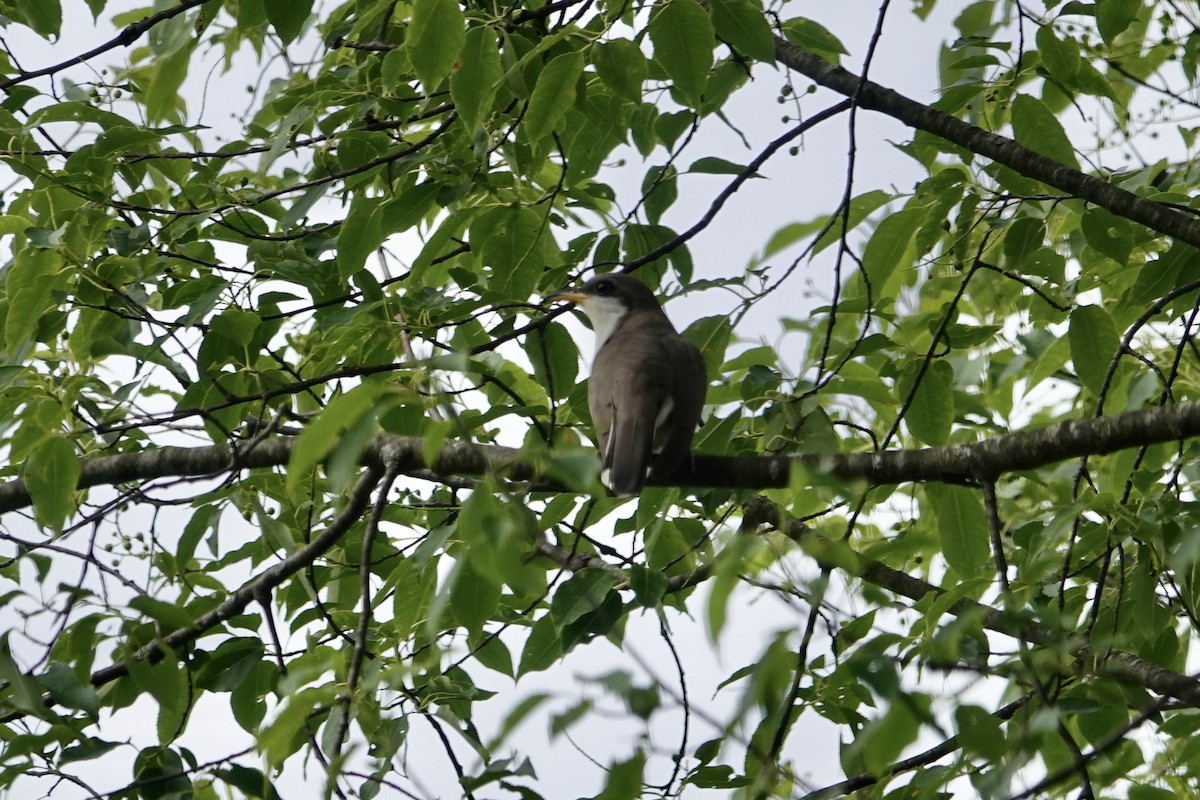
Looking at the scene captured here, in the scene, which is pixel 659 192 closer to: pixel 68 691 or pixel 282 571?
pixel 282 571

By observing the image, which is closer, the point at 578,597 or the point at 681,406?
the point at 578,597

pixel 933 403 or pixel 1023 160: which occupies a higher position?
pixel 1023 160

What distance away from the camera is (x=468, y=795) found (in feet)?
7.84

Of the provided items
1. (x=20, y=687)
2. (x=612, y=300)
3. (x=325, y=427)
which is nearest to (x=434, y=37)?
(x=325, y=427)

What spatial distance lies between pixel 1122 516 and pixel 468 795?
1.84m

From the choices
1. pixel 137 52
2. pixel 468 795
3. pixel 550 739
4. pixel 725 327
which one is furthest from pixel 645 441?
pixel 137 52

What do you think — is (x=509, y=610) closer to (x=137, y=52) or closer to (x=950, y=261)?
(x=950, y=261)

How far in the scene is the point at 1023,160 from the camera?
4016mm

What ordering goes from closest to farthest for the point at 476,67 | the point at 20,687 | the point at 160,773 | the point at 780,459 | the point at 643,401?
the point at 20,687 < the point at 476,67 < the point at 160,773 < the point at 780,459 < the point at 643,401

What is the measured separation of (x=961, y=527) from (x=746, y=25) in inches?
67.5

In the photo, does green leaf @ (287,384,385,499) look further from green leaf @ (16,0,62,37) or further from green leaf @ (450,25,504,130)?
green leaf @ (16,0,62,37)

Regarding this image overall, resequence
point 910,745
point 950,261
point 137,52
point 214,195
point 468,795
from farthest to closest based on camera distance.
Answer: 1. point 137,52
2. point 950,261
3. point 214,195
4. point 468,795
5. point 910,745

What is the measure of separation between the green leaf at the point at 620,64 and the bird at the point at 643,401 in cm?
120

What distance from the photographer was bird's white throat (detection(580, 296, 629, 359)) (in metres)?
6.41
